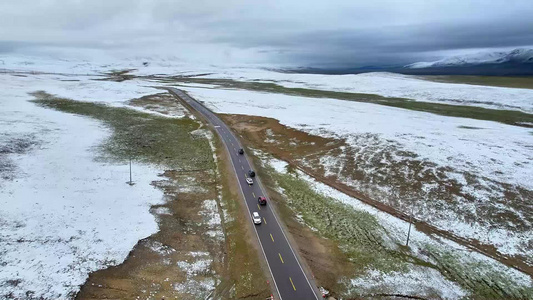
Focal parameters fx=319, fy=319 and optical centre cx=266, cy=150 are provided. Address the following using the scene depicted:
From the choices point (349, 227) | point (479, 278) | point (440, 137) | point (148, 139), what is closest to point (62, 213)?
point (349, 227)

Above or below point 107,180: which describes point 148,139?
above

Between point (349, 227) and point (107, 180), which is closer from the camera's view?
point (349, 227)

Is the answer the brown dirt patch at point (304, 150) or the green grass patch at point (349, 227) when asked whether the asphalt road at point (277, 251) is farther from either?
the green grass patch at point (349, 227)

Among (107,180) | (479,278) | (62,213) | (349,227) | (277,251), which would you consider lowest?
(479,278)

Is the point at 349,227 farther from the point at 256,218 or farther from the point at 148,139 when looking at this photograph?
the point at 148,139

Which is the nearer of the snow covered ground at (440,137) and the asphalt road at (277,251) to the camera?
the asphalt road at (277,251)

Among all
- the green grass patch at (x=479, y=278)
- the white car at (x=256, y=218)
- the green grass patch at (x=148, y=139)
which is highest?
the green grass patch at (x=148, y=139)

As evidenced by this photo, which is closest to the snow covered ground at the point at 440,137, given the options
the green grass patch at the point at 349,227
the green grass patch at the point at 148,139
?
the green grass patch at the point at 349,227
